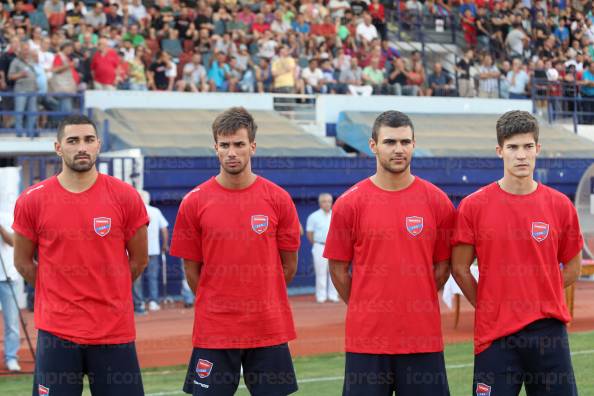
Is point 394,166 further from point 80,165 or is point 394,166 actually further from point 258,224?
point 80,165

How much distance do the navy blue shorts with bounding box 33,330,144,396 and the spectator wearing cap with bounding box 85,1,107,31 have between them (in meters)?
16.1

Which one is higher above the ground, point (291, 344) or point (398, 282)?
point (398, 282)

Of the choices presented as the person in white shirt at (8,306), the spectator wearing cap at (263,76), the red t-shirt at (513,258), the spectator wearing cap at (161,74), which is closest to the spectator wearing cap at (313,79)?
the spectator wearing cap at (263,76)

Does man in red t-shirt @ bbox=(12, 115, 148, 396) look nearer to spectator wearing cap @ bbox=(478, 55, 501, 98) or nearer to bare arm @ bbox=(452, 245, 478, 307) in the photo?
bare arm @ bbox=(452, 245, 478, 307)

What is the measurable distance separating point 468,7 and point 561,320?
24.1m

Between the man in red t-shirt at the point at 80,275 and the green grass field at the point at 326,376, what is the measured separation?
3.81 metres

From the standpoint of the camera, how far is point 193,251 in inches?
272

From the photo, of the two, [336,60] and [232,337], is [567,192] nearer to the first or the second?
[336,60]

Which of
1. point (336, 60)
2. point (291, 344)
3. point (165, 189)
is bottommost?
point (291, 344)

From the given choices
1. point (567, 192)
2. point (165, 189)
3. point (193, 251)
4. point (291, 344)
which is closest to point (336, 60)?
point (567, 192)

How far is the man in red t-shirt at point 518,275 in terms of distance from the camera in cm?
642

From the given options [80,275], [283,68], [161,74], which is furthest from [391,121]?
[283,68]

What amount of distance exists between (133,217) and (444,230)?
1.73 m

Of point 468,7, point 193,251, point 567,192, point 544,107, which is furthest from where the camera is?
point 468,7
